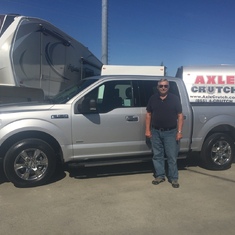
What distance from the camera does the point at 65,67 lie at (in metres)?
9.64

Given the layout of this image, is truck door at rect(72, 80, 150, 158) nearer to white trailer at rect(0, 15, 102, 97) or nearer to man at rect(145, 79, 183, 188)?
man at rect(145, 79, 183, 188)

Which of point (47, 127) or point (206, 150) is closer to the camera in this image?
point (47, 127)

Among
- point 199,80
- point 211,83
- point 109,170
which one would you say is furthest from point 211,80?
point 109,170

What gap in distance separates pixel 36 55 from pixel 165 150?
4.38 meters

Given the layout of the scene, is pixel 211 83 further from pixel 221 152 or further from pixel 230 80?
pixel 221 152

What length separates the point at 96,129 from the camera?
550cm

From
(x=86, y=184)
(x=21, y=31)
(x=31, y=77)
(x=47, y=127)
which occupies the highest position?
(x=21, y=31)

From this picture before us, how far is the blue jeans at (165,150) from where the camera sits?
543cm

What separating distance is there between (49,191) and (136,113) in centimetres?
202

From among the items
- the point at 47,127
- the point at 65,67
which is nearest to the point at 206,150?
the point at 47,127

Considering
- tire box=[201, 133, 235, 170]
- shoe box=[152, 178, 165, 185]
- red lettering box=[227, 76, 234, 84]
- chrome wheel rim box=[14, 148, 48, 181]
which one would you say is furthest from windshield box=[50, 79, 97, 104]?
red lettering box=[227, 76, 234, 84]

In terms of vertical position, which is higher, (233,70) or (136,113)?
(233,70)

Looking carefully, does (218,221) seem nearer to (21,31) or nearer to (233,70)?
(233,70)

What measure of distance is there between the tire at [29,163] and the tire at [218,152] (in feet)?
9.85
